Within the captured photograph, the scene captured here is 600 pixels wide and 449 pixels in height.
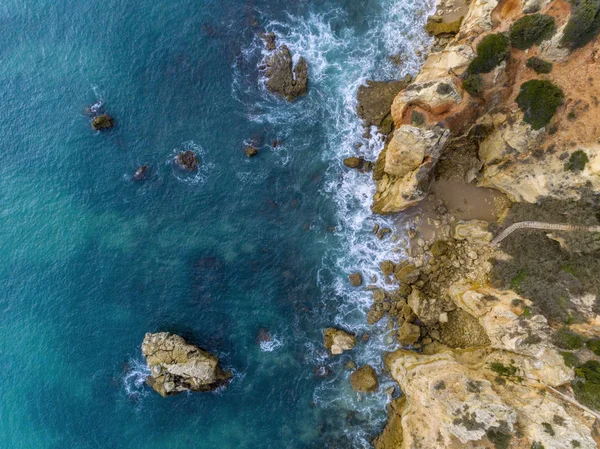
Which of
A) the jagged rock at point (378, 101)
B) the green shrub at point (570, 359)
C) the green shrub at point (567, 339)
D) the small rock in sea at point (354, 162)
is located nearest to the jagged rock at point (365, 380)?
the green shrub at point (567, 339)

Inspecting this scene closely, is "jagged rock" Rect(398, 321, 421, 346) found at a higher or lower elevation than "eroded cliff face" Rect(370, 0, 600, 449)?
lower

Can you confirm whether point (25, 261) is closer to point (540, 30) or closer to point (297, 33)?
point (297, 33)

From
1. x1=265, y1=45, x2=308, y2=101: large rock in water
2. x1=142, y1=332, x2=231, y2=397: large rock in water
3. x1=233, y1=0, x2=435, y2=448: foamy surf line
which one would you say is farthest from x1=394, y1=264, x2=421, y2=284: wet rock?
x1=265, y1=45, x2=308, y2=101: large rock in water

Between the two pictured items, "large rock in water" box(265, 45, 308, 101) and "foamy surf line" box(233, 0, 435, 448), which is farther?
"large rock in water" box(265, 45, 308, 101)

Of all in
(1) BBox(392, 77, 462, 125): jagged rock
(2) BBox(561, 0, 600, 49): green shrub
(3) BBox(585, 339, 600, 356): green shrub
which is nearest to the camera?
(2) BBox(561, 0, 600, 49): green shrub

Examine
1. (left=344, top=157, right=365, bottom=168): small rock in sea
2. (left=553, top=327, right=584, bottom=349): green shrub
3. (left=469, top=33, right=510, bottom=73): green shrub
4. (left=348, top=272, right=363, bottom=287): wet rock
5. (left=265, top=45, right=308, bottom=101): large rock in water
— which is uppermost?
(left=469, top=33, right=510, bottom=73): green shrub

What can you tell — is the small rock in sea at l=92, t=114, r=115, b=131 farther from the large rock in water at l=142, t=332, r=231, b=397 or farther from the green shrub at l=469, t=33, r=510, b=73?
the green shrub at l=469, t=33, r=510, b=73

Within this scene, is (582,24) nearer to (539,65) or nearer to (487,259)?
(539,65)

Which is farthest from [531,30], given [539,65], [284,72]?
[284,72]
